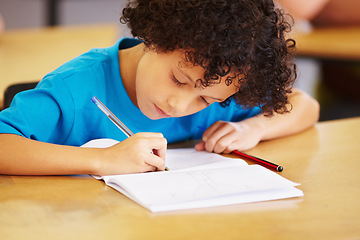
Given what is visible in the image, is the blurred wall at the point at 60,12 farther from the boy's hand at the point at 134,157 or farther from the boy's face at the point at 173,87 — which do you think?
the boy's hand at the point at 134,157

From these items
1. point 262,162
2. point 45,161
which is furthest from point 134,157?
point 262,162

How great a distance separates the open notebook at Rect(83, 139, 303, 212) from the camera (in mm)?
772

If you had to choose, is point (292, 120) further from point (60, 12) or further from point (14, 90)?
point (60, 12)

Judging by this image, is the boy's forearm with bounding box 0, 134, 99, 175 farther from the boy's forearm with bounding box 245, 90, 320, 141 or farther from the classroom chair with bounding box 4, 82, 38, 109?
the boy's forearm with bounding box 245, 90, 320, 141

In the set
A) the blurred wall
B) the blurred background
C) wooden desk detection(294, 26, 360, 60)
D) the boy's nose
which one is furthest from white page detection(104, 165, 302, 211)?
the blurred wall

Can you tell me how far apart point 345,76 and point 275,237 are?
2.52 m

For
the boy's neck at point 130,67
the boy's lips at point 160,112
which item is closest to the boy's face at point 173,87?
the boy's lips at point 160,112

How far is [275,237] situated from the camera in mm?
683

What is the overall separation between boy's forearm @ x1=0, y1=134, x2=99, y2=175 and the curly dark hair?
266 millimetres

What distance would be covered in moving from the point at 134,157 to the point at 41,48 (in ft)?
4.81

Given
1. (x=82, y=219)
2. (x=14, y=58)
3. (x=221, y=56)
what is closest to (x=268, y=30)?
(x=221, y=56)

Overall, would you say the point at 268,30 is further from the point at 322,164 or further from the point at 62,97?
the point at 62,97

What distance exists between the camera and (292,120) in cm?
128

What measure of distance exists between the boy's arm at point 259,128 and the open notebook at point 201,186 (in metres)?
0.14
